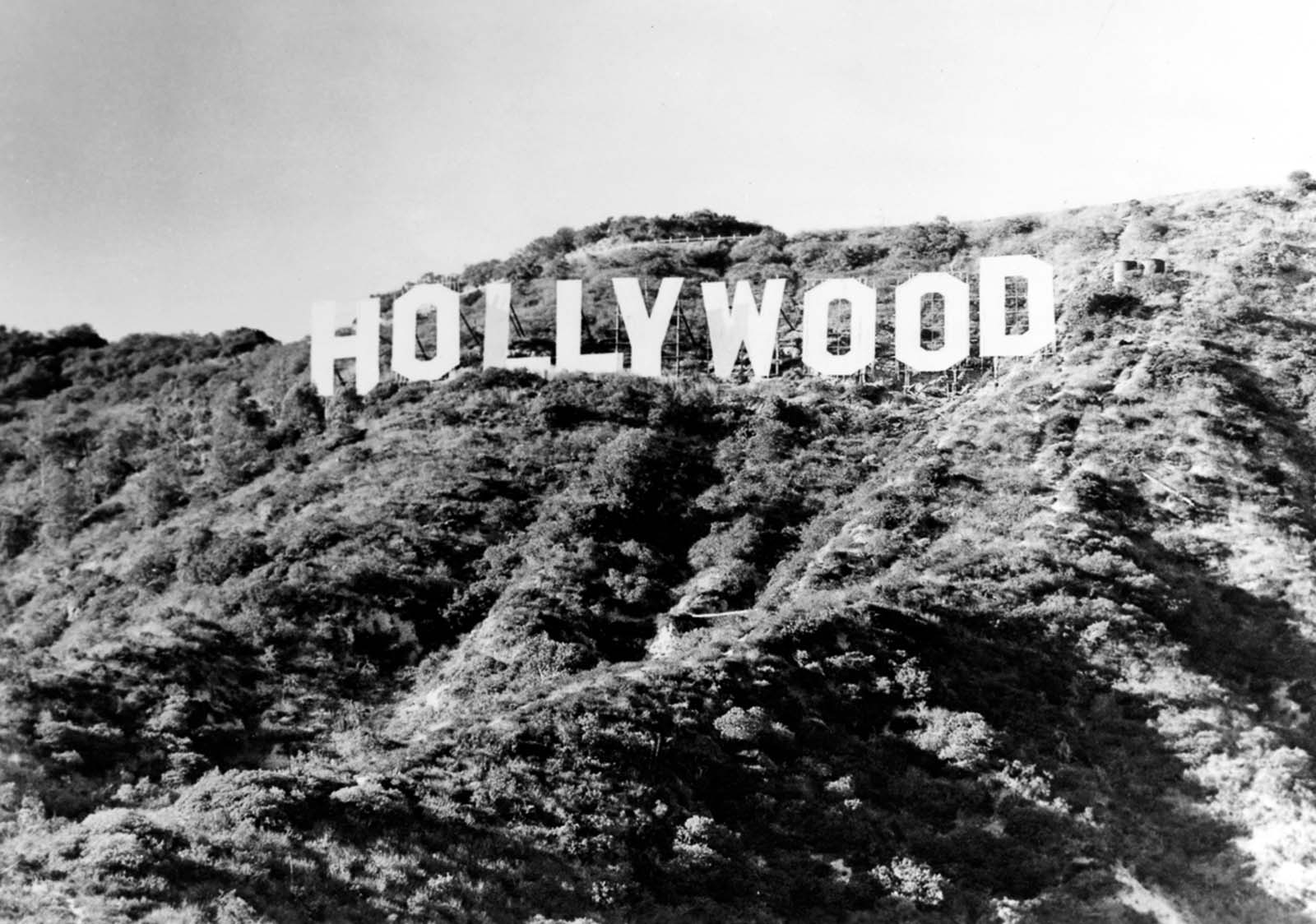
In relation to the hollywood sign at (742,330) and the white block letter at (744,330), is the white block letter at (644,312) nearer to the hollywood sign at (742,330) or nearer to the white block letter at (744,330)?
the hollywood sign at (742,330)

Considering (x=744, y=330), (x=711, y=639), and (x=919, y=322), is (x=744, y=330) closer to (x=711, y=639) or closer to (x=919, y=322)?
(x=919, y=322)

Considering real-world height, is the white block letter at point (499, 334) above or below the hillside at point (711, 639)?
above

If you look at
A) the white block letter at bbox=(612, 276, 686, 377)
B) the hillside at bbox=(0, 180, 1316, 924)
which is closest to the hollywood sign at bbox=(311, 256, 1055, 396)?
the white block letter at bbox=(612, 276, 686, 377)

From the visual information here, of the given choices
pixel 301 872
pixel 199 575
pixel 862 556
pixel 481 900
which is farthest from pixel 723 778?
pixel 199 575

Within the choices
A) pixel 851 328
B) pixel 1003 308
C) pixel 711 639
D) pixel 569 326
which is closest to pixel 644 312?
pixel 569 326

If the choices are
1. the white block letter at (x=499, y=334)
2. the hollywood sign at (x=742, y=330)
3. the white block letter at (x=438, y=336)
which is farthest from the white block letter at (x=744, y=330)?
the white block letter at (x=438, y=336)

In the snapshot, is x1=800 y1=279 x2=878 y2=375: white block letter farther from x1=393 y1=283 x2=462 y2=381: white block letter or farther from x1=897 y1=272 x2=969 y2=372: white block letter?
x1=393 y1=283 x2=462 y2=381: white block letter
